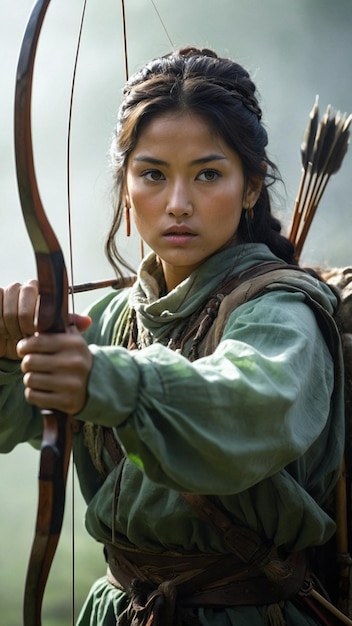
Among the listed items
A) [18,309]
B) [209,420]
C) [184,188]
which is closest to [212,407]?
[209,420]

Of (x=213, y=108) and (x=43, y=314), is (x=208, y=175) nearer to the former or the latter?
(x=213, y=108)

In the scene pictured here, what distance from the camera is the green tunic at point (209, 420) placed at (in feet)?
5.93

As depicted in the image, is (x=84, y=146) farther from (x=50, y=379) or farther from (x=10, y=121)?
(x=50, y=379)

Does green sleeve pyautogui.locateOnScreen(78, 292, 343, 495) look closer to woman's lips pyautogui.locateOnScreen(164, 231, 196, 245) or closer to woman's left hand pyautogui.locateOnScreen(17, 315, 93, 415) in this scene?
woman's left hand pyautogui.locateOnScreen(17, 315, 93, 415)

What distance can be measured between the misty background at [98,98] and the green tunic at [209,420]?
2036 mm

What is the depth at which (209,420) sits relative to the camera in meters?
1.84

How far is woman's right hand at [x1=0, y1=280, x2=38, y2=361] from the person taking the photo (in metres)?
2.23

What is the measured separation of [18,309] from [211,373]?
1.75ft

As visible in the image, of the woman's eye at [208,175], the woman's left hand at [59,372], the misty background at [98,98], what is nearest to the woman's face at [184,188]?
the woman's eye at [208,175]

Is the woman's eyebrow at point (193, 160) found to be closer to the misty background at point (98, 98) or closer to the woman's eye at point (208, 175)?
the woman's eye at point (208, 175)

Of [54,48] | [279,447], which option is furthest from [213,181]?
[54,48]

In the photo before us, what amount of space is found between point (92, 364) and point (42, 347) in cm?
8

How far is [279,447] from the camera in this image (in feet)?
6.41

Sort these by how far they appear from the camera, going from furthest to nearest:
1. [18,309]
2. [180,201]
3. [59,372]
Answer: [180,201], [18,309], [59,372]
